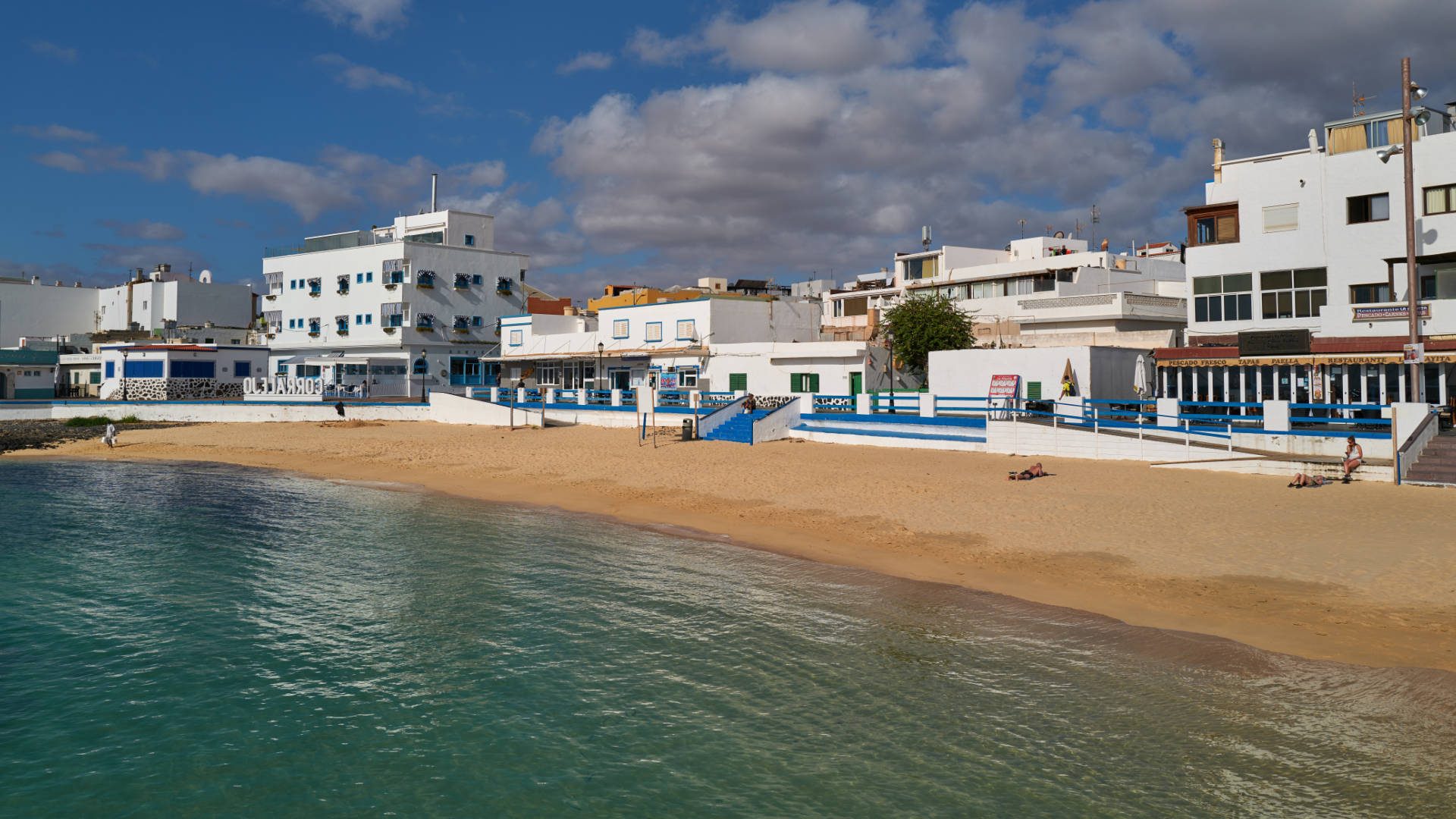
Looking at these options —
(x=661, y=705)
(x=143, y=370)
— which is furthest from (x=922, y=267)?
(x=661, y=705)

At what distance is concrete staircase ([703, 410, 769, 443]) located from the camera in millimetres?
36562

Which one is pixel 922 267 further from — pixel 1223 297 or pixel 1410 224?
pixel 1410 224

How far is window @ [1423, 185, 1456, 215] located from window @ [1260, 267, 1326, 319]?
12.8 ft

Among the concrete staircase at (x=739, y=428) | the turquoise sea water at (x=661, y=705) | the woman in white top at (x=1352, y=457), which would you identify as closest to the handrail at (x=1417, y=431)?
the woman in white top at (x=1352, y=457)

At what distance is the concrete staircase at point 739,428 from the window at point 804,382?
9073 millimetres

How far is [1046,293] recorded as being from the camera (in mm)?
56156

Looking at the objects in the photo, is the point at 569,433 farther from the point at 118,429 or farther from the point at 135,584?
the point at 118,429

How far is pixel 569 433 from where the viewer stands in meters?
42.4

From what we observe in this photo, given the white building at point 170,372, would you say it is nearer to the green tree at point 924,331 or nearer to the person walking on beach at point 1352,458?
the green tree at point 924,331

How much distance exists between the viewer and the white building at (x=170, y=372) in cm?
5862

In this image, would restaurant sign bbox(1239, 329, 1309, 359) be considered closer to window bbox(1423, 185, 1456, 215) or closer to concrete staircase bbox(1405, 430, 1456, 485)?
window bbox(1423, 185, 1456, 215)

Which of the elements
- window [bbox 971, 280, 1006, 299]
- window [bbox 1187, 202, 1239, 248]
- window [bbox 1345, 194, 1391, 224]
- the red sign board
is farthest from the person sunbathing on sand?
window [bbox 971, 280, 1006, 299]

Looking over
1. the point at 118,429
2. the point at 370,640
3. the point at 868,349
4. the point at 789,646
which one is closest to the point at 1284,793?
the point at 789,646

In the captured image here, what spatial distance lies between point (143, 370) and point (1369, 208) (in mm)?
68089
